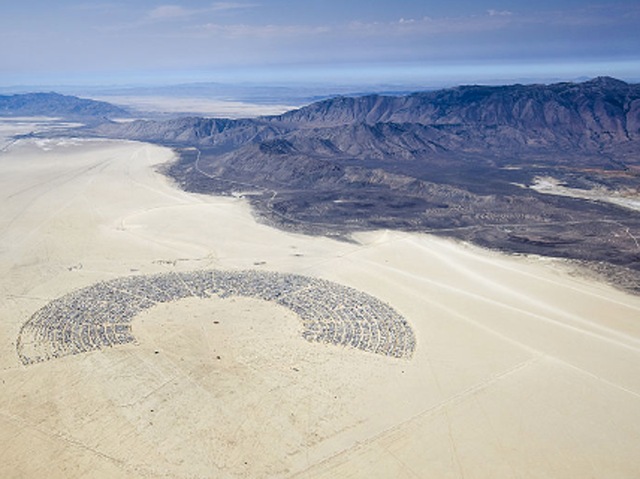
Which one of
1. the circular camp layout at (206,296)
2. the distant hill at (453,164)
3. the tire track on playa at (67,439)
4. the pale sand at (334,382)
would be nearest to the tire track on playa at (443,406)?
the pale sand at (334,382)

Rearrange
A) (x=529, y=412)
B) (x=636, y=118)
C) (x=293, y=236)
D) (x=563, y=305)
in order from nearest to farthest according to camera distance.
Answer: (x=529, y=412) < (x=563, y=305) < (x=293, y=236) < (x=636, y=118)

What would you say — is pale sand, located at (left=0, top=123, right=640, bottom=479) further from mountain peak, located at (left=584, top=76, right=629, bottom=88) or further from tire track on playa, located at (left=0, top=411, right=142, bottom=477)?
mountain peak, located at (left=584, top=76, right=629, bottom=88)

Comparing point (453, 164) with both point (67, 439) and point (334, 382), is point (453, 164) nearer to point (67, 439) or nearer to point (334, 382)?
point (334, 382)

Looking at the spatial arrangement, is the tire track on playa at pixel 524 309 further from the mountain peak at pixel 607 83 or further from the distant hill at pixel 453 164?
the mountain peak at pixel 607 83

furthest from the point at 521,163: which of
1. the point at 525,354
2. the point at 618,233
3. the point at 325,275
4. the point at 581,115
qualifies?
the point at 525,354

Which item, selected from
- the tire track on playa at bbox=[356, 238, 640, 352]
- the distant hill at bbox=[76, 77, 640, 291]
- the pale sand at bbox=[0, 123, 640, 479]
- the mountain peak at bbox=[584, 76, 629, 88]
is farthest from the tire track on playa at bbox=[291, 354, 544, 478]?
the mountain peak at bbox=[584, 76, 629, 88]

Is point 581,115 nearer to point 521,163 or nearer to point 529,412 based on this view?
point 521,163
